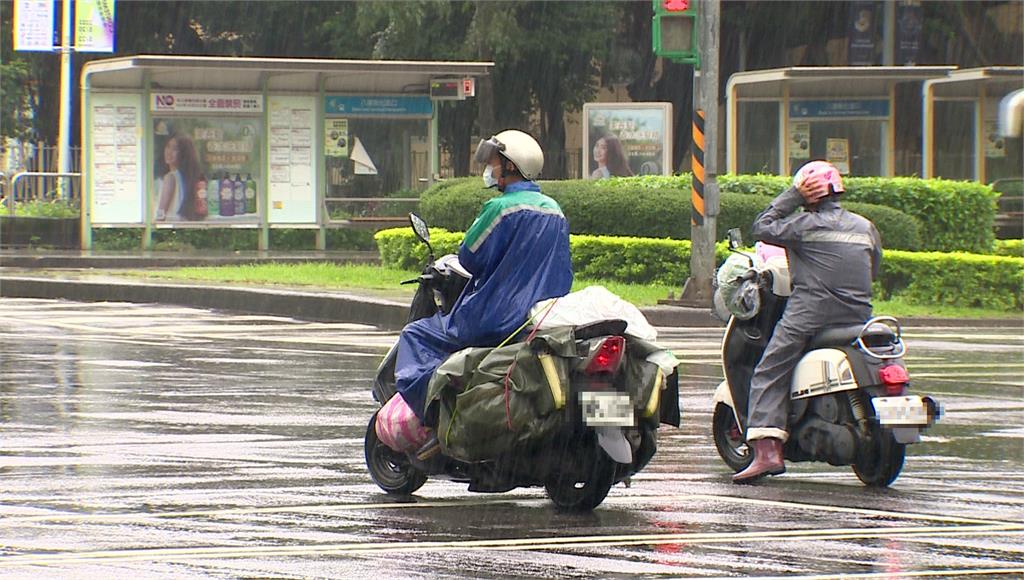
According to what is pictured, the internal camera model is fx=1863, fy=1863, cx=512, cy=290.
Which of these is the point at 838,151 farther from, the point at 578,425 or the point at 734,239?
the point at 578,425

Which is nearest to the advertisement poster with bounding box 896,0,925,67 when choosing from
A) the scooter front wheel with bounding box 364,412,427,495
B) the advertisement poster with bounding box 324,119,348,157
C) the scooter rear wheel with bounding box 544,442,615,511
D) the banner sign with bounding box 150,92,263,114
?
the advertisement poster with bounding box 324,119,348,157

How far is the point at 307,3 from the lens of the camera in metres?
41.8

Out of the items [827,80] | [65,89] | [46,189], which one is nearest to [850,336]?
[827,80]

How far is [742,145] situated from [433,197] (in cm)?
746

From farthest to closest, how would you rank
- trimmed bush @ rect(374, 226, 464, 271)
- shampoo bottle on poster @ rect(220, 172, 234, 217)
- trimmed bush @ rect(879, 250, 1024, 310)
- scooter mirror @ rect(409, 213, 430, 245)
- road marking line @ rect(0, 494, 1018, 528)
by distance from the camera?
shampoo bottle on poster @ rect(220, 172, 234, 217) < trimmed bush @ rect(374, 226, 464, 271) < trimmed bush @ rect(879, 250, 1024, 310) < scooter mirror @ rect(409, 213, 430, 245) < road marking line @ rect(0, 494, 1018, 528)

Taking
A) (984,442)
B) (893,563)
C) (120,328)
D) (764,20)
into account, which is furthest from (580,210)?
(764,20)

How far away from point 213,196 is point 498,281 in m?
23.1

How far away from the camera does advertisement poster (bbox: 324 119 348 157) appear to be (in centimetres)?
3136

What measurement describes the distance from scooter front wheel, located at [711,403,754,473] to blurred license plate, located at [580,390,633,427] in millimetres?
1795

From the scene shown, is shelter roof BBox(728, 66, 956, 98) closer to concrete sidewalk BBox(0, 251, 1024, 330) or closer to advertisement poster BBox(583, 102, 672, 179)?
advertisement poster BBox(583, 102, 672, 179)

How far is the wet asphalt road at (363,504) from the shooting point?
6.80m

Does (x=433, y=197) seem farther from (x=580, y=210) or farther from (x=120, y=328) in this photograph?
(x=120, y=328)

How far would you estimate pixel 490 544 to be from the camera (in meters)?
7.22

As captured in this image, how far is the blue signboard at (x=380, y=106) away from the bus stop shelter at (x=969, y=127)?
27.8 ft
